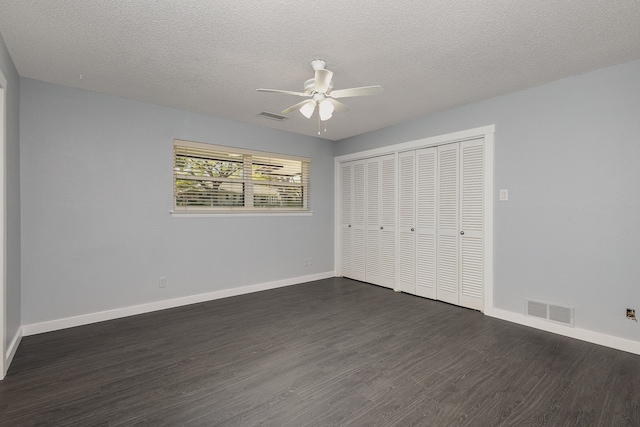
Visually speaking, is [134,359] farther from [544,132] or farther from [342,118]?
[544,132]

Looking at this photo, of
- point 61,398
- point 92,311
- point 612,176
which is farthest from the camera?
point 92,311

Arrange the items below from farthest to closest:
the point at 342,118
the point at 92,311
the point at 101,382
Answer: the point at 342,118, the point at 92,311, the point at 101,382

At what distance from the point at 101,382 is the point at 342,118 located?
3.90m

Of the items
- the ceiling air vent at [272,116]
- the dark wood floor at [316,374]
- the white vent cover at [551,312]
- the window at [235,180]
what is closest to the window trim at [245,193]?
the window at [235,180]

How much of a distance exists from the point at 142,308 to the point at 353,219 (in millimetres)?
3521

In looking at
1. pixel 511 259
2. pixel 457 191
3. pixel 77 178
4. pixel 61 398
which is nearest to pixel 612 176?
pixel 511 259

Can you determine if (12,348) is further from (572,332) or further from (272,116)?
(572,332)

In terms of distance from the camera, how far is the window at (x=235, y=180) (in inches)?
166

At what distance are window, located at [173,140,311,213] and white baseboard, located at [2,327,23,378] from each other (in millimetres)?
1928

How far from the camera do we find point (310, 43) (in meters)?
2.43

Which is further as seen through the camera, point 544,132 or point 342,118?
point 342,118

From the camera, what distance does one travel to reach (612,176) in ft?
9.43

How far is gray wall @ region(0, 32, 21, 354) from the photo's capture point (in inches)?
97.3

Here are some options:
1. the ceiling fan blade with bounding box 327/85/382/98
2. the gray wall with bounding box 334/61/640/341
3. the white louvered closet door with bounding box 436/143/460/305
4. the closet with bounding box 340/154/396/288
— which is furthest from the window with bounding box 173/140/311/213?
the gray wall with bounding box 334/61/640/341
